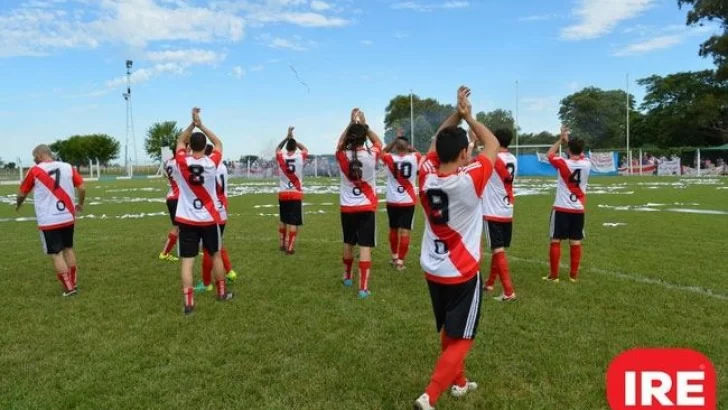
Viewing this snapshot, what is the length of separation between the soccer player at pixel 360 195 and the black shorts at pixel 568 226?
273cm

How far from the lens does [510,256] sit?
10648 mm

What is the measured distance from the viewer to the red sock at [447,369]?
13.4ft

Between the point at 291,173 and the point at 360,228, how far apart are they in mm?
3704

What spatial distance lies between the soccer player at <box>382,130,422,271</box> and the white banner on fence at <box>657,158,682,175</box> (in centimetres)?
4884

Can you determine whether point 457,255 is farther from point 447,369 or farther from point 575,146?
point 575,146

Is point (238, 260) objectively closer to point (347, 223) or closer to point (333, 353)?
point (347, 223)

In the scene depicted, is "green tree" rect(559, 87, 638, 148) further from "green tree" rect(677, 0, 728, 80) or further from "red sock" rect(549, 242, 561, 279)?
"red sock" rect(549, 242, 561, 279)

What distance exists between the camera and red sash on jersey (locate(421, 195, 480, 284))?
424 centimetres

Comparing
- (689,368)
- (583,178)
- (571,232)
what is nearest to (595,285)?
(571,232)

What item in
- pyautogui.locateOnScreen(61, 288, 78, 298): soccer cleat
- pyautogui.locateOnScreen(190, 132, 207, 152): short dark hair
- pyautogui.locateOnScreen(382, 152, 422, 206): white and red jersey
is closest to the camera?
pyautogui.locateOnScreen(190, 132, 207, 152): short dark hair

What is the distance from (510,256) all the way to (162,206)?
55.0 ft

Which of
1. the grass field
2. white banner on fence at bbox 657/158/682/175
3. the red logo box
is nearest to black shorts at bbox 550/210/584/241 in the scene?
the grass field

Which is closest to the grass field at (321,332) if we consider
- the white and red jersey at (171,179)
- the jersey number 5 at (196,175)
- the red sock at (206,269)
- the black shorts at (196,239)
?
the red sock at (206,269)

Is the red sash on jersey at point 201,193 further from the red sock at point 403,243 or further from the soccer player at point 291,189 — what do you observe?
the soccer player at point 291,189
